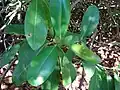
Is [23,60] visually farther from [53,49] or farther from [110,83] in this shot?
[110,83]

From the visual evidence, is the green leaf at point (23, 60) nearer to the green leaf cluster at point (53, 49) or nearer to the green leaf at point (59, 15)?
the green leaf cluster at point (53, 49)

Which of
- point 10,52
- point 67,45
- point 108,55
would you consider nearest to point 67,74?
point 67,45

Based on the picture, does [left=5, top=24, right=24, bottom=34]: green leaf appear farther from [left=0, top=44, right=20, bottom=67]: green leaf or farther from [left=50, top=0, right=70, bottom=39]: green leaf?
[left=50, top=0, right=70, bottom=39]: green leaf

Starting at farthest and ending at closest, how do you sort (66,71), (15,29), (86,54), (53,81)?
(15,29), (53,81), (66,71), (86,54)

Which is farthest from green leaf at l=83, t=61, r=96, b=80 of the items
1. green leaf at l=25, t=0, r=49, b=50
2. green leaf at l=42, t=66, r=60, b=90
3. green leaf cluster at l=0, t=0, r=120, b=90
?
green leaf at l=25, t=0, r=49, b=50

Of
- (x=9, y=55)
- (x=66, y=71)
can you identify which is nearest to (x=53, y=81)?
(x=66, y=71)

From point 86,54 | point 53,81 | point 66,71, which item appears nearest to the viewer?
point 86,54
